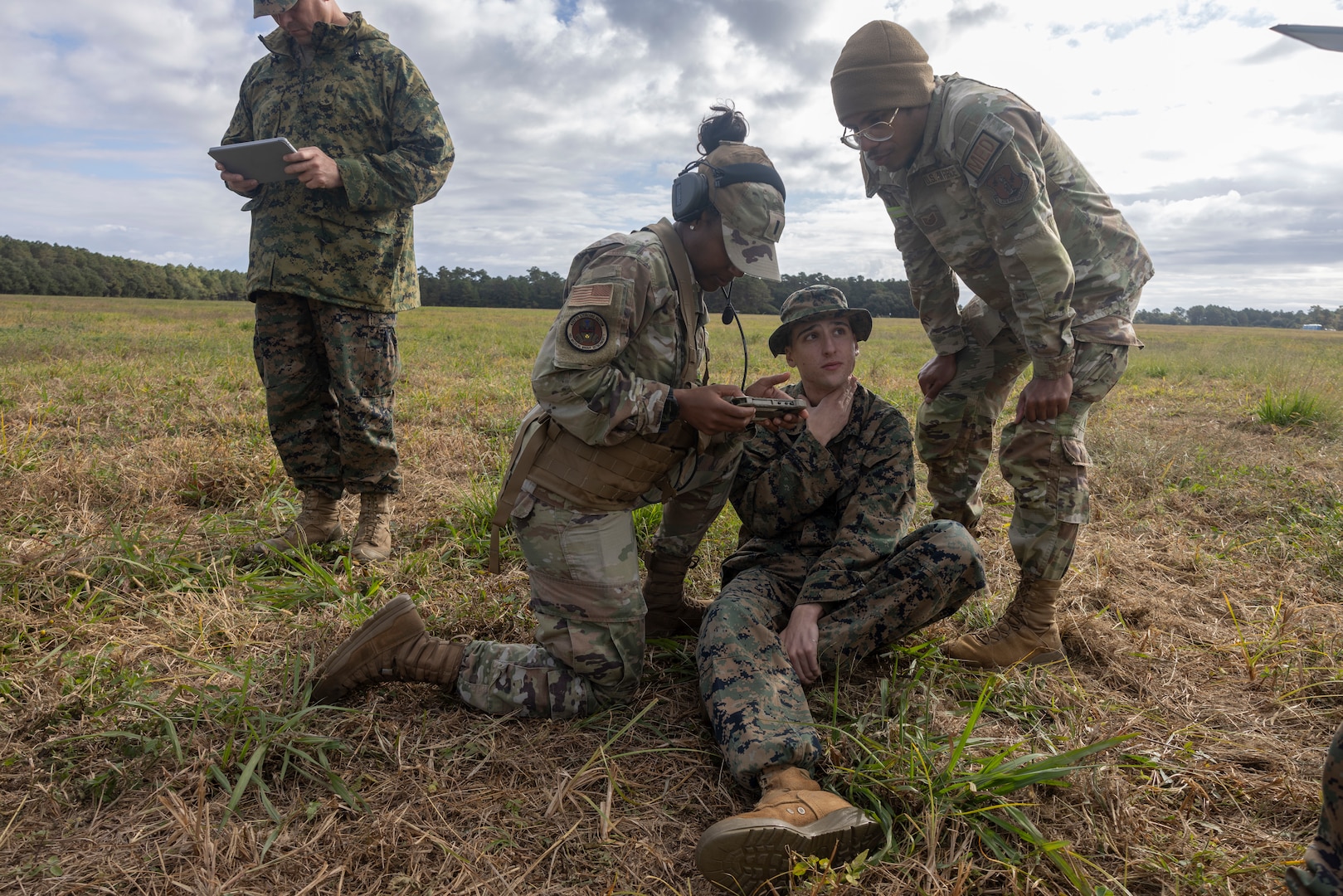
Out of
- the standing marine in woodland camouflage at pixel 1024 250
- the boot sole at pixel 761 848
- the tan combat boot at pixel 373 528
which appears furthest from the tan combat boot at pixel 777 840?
the tan combat boot at pixel 373 528

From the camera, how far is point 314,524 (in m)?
3.67

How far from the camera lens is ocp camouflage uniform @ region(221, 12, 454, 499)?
337cm

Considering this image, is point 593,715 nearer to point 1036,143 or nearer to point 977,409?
point 977,409

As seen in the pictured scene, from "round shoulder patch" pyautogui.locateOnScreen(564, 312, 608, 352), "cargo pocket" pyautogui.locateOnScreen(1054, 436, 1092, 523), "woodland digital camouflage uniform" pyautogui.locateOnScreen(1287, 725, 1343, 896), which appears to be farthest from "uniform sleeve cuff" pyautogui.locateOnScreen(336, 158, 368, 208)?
"woodland digital camouflage uniform" pyautogui.locateOnScreen(1287, 725, 1343, 896)

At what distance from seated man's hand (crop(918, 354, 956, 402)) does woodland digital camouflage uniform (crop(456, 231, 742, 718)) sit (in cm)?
148

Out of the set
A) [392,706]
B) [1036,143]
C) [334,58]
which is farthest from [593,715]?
[334,58]

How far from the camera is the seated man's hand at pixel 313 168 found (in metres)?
3.13

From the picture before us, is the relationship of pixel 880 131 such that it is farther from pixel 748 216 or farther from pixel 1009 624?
pixel 1009 624

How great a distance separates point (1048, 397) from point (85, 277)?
215 ft

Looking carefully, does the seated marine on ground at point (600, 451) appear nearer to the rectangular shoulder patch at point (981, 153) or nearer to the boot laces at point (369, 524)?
the rectangular shoulder patch at point (981, 153)

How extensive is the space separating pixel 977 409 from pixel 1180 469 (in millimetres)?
2934

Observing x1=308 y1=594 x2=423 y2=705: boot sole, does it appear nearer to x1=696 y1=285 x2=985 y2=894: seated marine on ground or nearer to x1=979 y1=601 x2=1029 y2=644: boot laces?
x1=696 y1=285 x2=985 y2=894: seated marine on ground

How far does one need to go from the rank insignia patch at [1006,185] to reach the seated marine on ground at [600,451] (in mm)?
795

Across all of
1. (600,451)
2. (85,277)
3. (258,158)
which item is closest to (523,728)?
(600,451)
